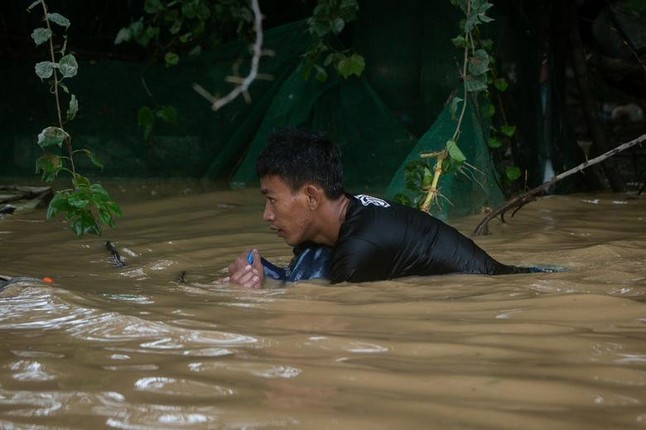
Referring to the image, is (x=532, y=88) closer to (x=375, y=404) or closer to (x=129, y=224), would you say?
(x=129, y=224)

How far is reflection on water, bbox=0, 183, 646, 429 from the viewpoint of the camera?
2.43 meters

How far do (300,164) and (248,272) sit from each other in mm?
592

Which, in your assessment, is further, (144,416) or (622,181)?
(622,181)

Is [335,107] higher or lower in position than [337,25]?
lower

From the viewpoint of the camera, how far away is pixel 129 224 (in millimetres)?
6781

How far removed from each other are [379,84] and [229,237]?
2297 mm

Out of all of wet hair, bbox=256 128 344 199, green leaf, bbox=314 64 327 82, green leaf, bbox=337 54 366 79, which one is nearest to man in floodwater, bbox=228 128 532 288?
wet hair, bbox=256 128 344 199

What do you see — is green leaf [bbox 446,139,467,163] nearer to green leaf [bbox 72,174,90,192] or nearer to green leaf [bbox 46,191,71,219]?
green leaf [bbox 72,174,90,192]

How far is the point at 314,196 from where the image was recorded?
4.65 metres

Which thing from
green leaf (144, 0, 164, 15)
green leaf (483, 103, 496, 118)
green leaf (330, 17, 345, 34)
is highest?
green leaf (144, 0, 164, 15)

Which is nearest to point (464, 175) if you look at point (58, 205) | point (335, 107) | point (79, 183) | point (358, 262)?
point (335, 107)

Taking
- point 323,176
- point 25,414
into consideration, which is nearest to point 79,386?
point 25,414

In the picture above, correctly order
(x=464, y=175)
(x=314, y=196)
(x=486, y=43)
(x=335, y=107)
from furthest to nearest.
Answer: (x=335, y=107) < (x=486, y=43) < (x=464, y=175) < (x=314, y=196)

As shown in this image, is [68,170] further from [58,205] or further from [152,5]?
[152,5]
